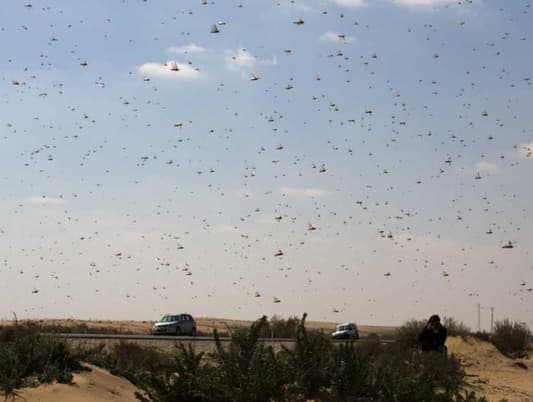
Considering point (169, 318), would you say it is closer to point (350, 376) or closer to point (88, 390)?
point (88, 390)

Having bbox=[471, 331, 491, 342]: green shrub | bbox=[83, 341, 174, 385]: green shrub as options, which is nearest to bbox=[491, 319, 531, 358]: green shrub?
bbox=[471, 331, 491, 342]: green shrub

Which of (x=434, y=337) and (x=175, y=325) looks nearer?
(x=434, y=337)

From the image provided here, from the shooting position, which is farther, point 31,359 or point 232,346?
point 31,359

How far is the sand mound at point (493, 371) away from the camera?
857 inches

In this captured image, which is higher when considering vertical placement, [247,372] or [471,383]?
[247,372]

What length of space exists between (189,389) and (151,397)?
1.81ft

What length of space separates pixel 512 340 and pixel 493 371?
8344mm

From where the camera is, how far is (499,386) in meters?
24.0

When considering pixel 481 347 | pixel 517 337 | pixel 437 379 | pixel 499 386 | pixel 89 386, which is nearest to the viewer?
pixel 437 379

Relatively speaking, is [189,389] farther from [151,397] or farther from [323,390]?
[323,390]

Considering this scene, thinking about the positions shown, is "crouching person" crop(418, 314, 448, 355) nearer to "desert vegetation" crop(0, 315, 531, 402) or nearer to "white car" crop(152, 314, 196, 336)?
"desert vegetation" crop(0, 315, 531, 402)

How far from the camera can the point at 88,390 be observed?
16109 mm

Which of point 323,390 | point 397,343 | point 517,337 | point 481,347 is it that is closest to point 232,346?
point 323,390

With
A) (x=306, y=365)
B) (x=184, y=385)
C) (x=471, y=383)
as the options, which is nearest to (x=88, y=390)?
(x=184, y=385)
